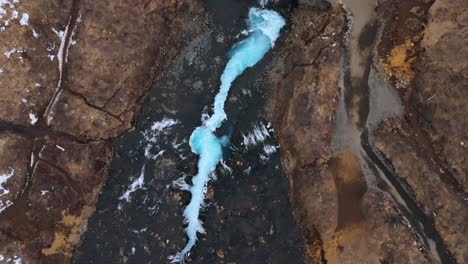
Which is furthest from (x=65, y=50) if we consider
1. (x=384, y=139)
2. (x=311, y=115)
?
(x=384, y=139)

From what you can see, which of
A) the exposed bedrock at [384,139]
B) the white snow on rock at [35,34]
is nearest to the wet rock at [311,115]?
the exposed bedrock at [384,139]

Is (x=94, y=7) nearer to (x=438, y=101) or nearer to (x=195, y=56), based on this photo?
(x=195, y=56)

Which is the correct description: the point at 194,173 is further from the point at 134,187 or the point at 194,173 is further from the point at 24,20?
the point at 24,20

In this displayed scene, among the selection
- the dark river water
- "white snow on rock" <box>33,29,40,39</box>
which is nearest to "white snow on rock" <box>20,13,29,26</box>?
"white snow on rock" <box>33,29,40,39</box>

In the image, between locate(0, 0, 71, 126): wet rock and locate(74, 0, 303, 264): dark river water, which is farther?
locate(74, 0, 303, 264): dark river water

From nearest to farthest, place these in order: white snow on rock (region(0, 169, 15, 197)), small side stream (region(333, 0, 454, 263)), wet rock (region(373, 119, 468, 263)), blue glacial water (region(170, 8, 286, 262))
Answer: white snow on rock (region(0, 169, 15, 197))
wet rock (region(373, 119, 468, 263))
small side stream (region(333, 0, 454, 263))
blue glacial water (region(170, 8, 286, 262))

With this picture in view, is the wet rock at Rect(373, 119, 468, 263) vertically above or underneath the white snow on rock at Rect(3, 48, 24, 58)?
underneath

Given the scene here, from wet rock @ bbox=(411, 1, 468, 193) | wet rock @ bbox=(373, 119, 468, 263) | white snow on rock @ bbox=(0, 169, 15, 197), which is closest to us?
white snow on rock @ bbox=(0, 169, 15, 197)

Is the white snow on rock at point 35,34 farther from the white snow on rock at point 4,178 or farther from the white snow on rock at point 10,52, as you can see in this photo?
the white snow on rock at point 4,178

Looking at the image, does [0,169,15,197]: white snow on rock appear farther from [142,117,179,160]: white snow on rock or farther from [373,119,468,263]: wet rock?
[373,119,468,263]: wet rock
